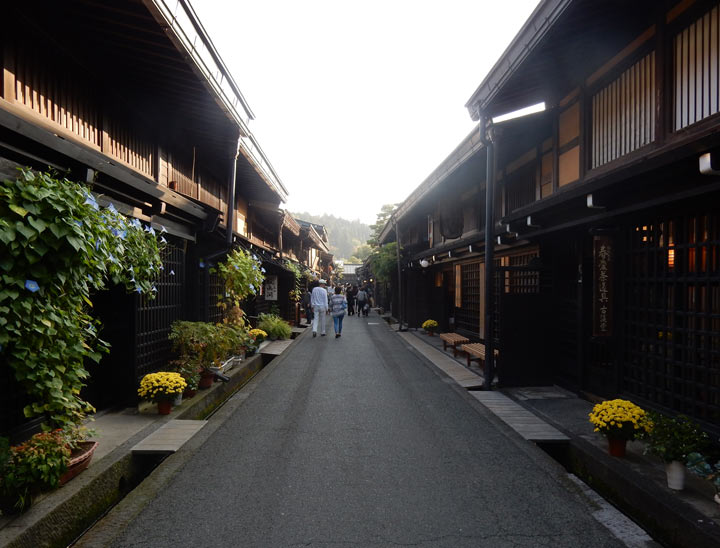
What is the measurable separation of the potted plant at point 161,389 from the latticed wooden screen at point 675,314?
22.0ft

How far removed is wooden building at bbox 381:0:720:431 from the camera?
5.08 m

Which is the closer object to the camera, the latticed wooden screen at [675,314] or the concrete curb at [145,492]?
the concrete curb at [145,492]

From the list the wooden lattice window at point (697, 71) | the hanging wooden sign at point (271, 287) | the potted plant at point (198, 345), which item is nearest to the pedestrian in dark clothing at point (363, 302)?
the hanging wooden sign at point (271, 287)

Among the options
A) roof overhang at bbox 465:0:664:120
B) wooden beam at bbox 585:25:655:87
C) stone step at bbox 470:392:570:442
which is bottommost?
stone step at bbox 470:392:570:442

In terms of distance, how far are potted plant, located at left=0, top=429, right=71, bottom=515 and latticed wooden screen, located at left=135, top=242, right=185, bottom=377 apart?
3.09 meters

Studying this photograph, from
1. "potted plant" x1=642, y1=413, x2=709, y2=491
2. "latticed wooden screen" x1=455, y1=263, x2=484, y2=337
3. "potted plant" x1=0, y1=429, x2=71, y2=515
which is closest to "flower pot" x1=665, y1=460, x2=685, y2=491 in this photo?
"potted plant" x1=642, y1=413, x2=709, y2=491

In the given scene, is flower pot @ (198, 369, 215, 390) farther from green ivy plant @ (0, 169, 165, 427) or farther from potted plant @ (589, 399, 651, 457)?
potted plant @ (589, 399, 651, 457)

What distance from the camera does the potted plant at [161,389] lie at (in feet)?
20.6

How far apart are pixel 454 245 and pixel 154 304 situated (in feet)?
31.2

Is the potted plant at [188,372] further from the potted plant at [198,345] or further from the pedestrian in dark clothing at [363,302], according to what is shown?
the pedestrian in dark clothing at [363,302]

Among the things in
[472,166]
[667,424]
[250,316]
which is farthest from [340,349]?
[667,424]

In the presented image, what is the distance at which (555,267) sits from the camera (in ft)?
30.1

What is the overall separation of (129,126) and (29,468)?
577 cm

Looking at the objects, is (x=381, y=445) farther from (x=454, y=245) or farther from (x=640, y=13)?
(x=454, y=245)
